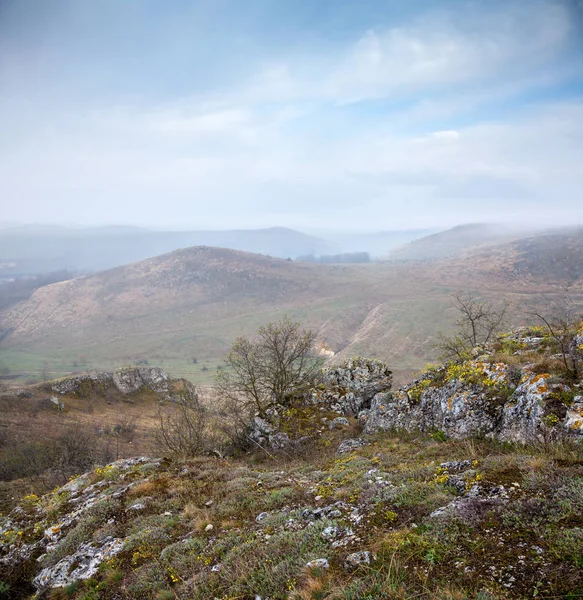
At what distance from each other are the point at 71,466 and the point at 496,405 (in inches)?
1187

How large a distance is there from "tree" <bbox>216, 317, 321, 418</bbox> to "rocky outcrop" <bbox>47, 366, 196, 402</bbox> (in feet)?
108

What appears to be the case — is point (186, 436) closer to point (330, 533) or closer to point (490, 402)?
point (330, 533)

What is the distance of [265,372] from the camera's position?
26.1m

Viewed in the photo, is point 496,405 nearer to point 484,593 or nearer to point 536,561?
point 536,561

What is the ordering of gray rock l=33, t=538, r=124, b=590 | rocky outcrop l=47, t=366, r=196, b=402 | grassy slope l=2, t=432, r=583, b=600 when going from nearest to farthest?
1. grassy slope l=2, t=432, r=583, b=600
2. gray rock l=33, t=538, r=124, b=590
3. rocky outcrop l=47, t=366, r=196, b=402

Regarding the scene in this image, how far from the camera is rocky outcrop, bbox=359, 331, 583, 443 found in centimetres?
1057

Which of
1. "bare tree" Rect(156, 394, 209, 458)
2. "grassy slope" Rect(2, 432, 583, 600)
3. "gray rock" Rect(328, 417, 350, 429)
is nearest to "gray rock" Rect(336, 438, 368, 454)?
"gray rock" Rect(328, 417, 350, 429)

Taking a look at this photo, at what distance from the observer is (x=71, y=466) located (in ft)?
85.4

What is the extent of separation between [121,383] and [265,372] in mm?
51586

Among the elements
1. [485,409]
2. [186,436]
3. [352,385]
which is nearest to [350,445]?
[485,409]

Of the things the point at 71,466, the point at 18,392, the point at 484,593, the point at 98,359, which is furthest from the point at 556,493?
the point at 98,359

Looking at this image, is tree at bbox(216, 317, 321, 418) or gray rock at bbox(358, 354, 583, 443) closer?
gray rock at bbox(358, 354, 583, 443)

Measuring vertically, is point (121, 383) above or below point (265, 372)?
below

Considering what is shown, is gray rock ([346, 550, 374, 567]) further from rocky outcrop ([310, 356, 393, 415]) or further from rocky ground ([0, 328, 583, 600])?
rocky outcrop ([310, 356, 393, 415])
